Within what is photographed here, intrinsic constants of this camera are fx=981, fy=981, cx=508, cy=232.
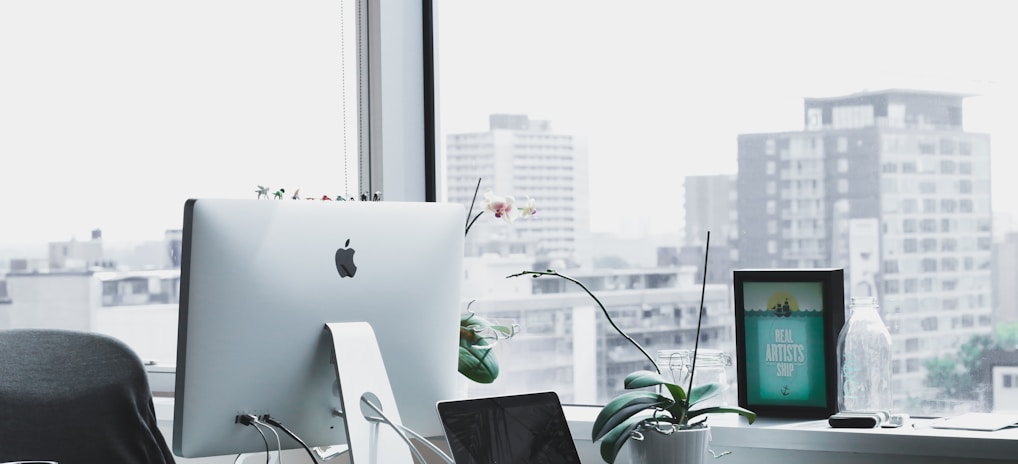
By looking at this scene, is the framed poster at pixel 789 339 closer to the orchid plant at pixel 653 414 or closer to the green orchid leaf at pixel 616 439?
the orchid plant at pixel 653 414

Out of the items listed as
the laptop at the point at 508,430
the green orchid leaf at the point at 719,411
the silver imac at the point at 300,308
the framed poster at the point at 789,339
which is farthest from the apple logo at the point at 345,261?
the framed poster at the point at 789,339

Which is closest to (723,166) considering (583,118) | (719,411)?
(583,118)

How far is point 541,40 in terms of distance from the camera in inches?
101

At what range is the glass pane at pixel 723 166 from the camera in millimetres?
2137

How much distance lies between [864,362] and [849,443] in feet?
0.70

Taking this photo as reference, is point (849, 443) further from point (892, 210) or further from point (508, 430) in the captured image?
point (508, 430)

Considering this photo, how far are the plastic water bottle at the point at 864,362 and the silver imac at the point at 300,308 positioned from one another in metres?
0.90

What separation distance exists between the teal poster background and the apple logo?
1.02 m

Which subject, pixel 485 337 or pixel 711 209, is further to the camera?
pixel 711 209

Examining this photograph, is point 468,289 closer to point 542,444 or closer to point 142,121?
point 142,121

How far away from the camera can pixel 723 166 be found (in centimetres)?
236

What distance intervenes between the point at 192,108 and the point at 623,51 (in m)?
1.21

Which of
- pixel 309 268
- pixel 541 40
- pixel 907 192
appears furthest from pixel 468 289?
pixel 309 268

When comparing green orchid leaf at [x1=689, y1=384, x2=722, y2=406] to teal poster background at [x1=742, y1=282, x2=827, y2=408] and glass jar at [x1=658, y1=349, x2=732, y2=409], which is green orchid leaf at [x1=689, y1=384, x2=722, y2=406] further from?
teal poster background at [x1=742, y1=282, x2=827, y2=408]
